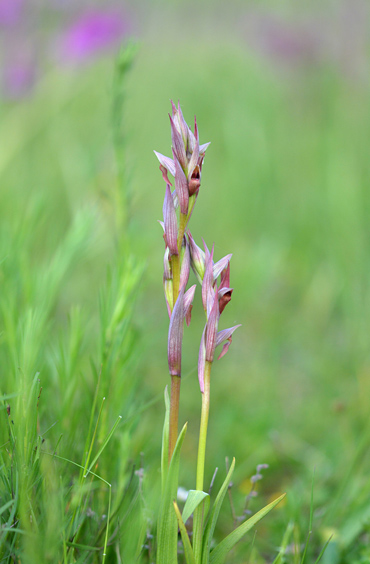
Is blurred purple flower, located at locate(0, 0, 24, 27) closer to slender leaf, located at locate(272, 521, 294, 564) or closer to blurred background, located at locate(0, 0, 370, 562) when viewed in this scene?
blurred background, located at locate(0, 0, 370, 562)

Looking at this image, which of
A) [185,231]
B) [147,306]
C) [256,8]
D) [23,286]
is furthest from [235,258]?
[256,8]

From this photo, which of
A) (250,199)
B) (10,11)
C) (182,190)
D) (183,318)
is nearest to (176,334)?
(183,318)

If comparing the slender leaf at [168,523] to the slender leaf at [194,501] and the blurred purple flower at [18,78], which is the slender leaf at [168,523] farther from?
the blurred purple flower at [18,78]

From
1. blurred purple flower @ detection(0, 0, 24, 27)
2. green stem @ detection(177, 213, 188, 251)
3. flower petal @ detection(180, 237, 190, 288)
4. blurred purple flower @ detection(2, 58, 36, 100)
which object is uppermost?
blurred purple flower @ detection(0, 0, 24, 27)

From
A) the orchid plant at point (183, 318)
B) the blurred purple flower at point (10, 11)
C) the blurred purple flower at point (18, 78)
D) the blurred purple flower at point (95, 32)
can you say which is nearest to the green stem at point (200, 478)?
the orchid plant at point (183, 318)

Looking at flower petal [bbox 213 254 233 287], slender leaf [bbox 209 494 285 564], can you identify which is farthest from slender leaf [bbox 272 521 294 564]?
flower petal [bbox 213 254 233 287]
